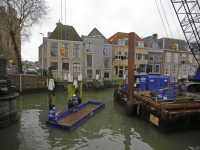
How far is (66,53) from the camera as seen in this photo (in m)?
28.7

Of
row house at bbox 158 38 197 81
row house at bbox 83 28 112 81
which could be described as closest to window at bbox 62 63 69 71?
row house at bbox 83 28 112 81

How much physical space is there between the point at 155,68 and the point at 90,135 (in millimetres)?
32409

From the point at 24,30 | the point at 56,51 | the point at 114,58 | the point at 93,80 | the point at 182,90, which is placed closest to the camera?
the point at 182,90

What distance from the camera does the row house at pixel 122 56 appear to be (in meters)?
33.5

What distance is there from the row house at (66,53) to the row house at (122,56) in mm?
8903

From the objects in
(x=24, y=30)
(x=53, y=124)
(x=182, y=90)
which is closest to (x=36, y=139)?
(x=53, y=124)

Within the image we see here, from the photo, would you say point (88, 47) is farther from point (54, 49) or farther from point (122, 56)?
point (122, 56)

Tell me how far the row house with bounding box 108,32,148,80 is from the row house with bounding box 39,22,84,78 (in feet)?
29.2

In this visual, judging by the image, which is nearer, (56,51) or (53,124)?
(53,124)

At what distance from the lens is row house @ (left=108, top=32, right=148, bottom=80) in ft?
110

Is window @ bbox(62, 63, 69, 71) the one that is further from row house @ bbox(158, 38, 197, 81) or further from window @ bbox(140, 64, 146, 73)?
row house @ bbox(158, 38, 197, 81)

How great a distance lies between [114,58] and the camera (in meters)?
33.2

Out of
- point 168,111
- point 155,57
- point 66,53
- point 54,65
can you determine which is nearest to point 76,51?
point 66,53

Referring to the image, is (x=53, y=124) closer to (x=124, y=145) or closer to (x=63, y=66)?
(x=124, y=145)
